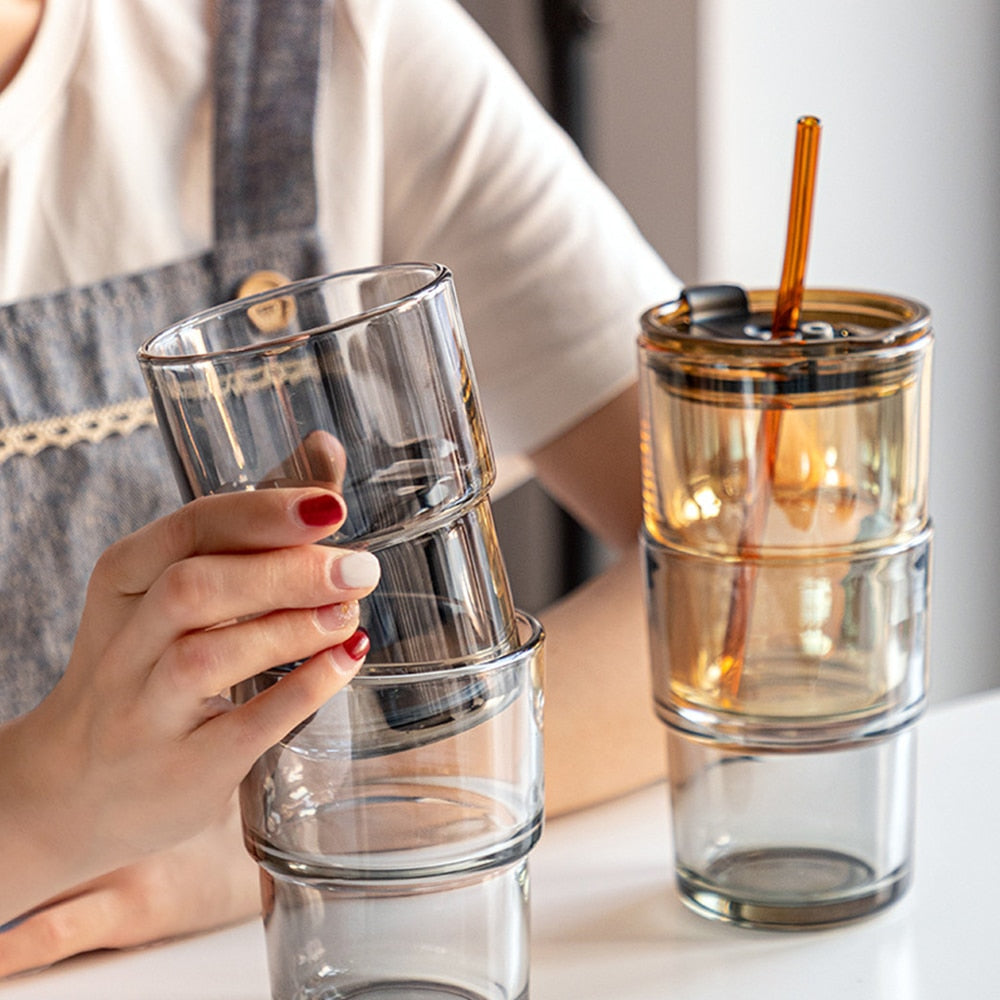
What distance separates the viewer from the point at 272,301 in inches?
14.5

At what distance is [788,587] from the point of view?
400 mm

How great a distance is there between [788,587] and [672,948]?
0.11m

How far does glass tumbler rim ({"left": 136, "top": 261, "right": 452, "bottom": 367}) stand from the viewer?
0.30 meters

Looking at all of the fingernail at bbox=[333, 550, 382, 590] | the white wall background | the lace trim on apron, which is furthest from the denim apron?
the white wall background

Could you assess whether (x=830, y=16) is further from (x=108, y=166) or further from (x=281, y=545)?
(x=281, y=545)

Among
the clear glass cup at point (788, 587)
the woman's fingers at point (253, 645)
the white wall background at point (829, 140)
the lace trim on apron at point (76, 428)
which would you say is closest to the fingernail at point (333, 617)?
the woman's fingers at point (253, 645)

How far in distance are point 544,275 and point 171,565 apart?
451 millimetres

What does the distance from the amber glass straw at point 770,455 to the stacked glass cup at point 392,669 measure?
8 centimetres

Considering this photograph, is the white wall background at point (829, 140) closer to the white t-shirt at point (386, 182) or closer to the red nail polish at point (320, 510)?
the white t-shirt at point (386, 182)

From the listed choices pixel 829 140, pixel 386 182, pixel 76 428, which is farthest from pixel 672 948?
pixel 829 140

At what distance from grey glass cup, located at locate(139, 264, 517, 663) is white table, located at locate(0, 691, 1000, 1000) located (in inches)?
4.6

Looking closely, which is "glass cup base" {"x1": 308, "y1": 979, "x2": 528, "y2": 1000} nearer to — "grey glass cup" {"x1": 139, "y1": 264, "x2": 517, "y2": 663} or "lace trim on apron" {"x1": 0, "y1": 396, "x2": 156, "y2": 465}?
"grey glass cup" {"x1": 139, "y1": 264, "x2": 517, "y2": 663}

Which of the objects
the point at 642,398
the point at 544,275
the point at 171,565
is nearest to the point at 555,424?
the point at 544,275

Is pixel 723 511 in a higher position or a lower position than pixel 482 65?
lower
